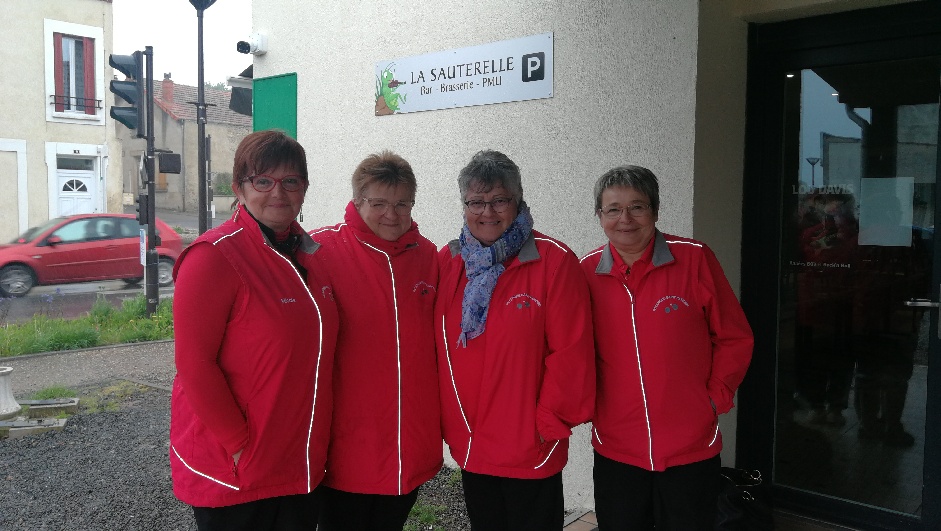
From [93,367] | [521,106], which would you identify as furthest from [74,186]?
[521,106]

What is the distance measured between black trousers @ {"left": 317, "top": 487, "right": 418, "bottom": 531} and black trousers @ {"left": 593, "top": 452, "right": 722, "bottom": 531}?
2.38ft

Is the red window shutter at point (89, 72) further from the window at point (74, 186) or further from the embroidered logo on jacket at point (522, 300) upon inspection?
the embroidered logo on jacket at point (522, 300)

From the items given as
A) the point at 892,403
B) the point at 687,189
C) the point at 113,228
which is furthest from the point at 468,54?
the point at 113,228

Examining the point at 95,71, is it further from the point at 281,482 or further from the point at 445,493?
the point at 281,482

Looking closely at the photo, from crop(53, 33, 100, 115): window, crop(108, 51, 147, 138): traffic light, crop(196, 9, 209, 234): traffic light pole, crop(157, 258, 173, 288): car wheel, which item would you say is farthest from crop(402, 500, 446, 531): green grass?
crop(53, 33, 100, 115): window

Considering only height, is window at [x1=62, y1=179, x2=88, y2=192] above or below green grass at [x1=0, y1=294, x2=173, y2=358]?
above

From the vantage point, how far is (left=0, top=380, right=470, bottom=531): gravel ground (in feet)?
14.2

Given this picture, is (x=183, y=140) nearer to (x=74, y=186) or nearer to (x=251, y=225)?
(x=74, y=186)

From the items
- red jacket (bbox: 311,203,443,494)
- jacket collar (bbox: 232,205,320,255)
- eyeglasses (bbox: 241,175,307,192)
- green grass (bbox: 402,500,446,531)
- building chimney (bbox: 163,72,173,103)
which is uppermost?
building chimney (bbox: 163,72,173,103)

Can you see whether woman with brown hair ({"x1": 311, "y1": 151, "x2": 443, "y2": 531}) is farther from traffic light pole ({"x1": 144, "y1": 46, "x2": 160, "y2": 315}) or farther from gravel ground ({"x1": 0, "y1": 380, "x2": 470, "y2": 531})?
traffic light pole ({"x1": 144, "y1": 46, "x2": 160, "y2": 315})

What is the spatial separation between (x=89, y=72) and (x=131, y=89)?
16699mm

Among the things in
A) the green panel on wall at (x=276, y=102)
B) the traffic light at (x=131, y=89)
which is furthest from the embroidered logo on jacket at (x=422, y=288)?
the traffic light at (x=131, y=89)

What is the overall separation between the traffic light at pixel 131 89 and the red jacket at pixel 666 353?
9.63 metres

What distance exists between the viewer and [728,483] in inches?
132
